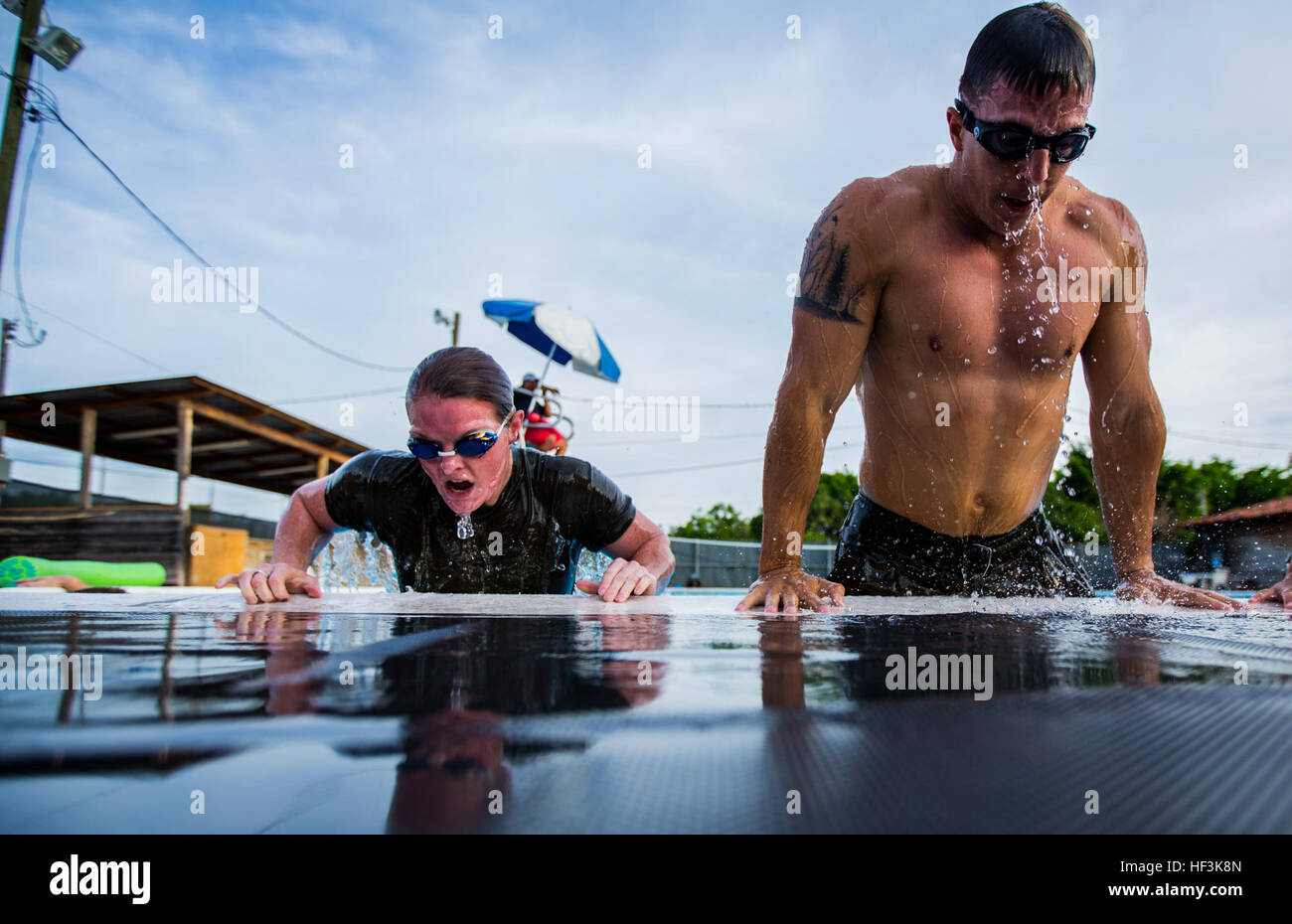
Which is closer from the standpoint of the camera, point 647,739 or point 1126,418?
point 647,739

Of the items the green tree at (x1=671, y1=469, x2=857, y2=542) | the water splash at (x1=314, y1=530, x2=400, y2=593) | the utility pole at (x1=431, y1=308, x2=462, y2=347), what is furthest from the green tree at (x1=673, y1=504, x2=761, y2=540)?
the water splash at (x1=314, y1=530, x2=400, y2=593)

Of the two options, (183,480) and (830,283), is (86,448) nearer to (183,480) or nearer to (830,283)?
(183,480)

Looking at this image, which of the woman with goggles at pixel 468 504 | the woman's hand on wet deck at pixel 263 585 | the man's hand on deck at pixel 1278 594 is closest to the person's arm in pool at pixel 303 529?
the woman with goggles at pixel 468 504

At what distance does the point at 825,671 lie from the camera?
0.95 metres

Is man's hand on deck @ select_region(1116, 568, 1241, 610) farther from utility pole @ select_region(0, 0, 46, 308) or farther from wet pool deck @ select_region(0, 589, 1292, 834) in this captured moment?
utility pole @ select_region(0, 0, 46, 308)

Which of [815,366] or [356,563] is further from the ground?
[815,366]

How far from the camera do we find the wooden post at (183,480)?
11008 millimetres

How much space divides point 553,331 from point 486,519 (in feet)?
23.6

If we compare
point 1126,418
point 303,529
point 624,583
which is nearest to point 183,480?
point 303,529

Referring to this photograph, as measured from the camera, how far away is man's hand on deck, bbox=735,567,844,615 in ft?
6.33

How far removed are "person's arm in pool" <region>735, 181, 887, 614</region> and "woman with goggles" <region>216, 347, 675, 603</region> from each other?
0.72m

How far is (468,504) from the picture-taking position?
302cm

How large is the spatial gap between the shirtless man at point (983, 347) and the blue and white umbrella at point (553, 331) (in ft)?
24.7
